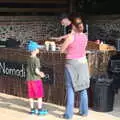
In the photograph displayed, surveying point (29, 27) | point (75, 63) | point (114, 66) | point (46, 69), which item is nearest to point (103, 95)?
point (75, 63)

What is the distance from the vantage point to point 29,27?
12000 mm

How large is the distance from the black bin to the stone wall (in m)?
4.38

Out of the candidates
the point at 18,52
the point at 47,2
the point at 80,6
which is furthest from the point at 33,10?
the point at 18,52

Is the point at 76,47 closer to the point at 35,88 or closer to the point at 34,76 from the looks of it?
the point at 34,76

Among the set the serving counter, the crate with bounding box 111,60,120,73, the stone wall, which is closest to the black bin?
the serving counter

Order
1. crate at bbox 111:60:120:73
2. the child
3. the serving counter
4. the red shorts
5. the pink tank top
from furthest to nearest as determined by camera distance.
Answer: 1. crate at bbox 111:60:120:73
2. the serving counter
3. the red shorts
4. the child
5. the pink tank top

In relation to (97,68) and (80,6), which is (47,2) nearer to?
(80,6)

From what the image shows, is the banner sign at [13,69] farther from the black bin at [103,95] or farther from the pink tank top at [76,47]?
the pink tank top at [76,47]

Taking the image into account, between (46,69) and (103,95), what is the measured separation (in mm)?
1222

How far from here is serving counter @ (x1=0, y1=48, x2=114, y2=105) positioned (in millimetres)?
7839

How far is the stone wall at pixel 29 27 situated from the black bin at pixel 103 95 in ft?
14.4

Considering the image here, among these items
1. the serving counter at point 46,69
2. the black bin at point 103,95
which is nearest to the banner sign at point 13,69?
the serving counter at point 46,69

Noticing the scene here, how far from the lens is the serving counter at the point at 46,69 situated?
7.84 metres

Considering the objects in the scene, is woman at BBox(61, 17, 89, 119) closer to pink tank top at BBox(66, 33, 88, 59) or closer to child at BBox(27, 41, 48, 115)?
pink tank top at BBox(66, 33, 88, 59)
